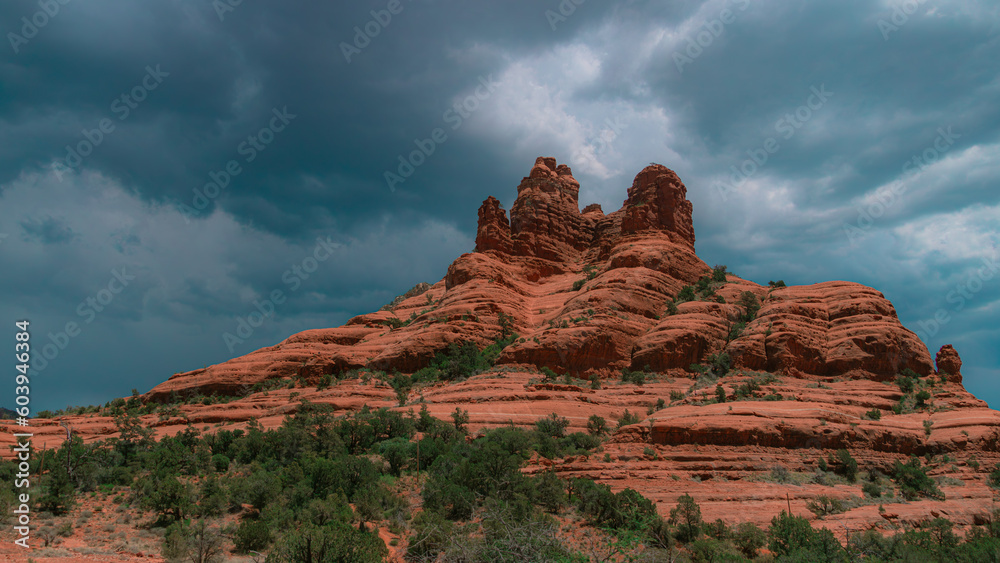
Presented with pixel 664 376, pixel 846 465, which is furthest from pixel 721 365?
pixel 846 465

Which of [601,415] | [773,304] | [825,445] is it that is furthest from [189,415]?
[773,304]

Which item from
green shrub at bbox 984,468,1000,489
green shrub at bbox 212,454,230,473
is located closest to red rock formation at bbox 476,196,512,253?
green shrub at bbox 212,454,230,473

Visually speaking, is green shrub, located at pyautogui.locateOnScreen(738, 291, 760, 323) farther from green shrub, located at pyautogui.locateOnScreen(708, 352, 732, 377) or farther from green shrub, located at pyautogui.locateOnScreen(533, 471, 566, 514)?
green shrub, located at pyautogui.locateOnScreen(533, 471, 566, 514)

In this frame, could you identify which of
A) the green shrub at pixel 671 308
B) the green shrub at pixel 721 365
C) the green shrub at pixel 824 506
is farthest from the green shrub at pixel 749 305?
the green shrub at pixel 824 506

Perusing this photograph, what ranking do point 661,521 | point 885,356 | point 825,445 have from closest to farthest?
point 661,521 < point 825,445 < point 885,356

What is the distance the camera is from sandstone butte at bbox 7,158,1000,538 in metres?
27.7

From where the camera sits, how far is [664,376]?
149 ft

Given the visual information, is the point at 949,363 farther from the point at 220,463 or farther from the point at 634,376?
the point at 220,463

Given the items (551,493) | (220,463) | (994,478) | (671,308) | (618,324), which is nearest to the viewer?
(551,493)

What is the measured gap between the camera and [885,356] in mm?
43000

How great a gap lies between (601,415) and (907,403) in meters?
23.8

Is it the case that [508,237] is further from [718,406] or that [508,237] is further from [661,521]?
[661,521]

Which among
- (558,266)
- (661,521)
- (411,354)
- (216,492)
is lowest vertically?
(661,521)

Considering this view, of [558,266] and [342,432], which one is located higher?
[558,266]
